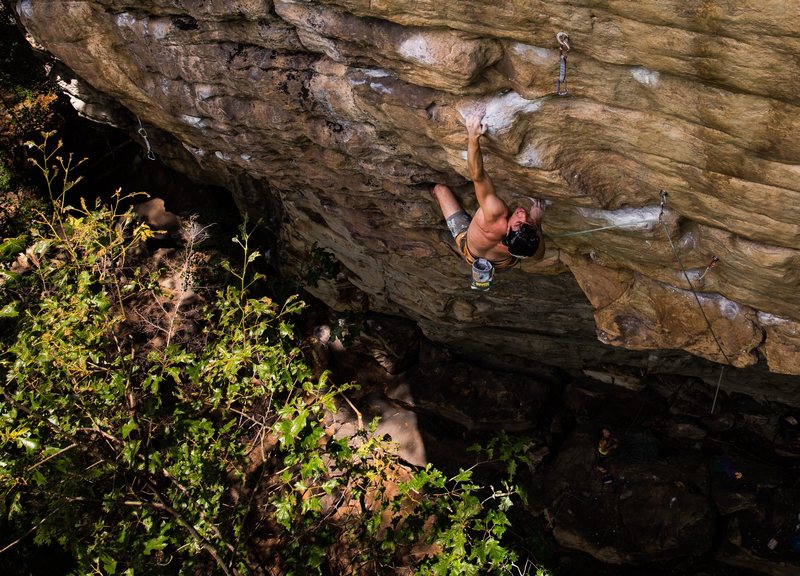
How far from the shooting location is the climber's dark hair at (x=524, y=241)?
166 inches

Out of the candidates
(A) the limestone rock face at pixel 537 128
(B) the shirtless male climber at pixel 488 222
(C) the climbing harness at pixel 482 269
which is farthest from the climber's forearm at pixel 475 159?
(C) the climbing harness at pixel 482 269

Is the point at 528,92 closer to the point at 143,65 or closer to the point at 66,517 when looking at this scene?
the point at 143,65

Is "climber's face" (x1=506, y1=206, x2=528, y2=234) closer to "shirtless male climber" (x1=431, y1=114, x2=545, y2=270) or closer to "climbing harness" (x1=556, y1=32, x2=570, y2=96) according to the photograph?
"shirtless male climber" (x1=431, y1=114, x2=545, y2=270)

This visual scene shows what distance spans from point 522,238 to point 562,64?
4.18 ft

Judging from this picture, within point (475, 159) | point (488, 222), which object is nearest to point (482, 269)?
point (488, 222)

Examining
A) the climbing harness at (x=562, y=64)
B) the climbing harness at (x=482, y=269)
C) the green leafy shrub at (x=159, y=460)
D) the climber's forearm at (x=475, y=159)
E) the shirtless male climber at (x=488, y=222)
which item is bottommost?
the green leafy shrub at (x=159, y=460)

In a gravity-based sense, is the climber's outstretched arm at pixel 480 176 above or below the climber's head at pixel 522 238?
above

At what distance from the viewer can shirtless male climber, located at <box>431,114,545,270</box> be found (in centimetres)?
408

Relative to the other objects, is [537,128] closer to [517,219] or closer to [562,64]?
[562,64]

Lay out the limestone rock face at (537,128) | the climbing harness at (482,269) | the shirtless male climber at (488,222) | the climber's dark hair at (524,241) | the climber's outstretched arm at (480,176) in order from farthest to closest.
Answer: the climbing harness at (482,269) < the climber's dark hair at (524,241) < the shirtless male climber at (488,222) < the climber's outstretched arm at (480,176) < the limestone rock face at (537,128)

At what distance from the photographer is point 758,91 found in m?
2.79

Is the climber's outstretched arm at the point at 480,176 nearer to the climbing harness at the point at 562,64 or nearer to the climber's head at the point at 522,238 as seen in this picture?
the climber's head at the point at 522,238

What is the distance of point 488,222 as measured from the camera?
4.52 metres

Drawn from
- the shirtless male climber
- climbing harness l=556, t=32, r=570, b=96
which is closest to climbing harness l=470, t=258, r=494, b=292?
the shirtless male climber
